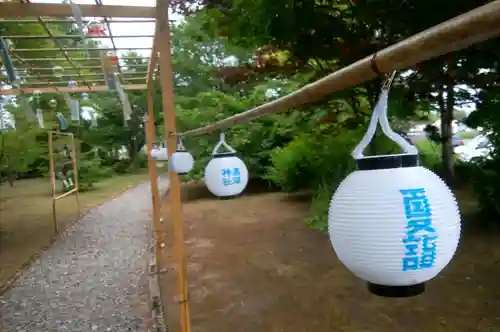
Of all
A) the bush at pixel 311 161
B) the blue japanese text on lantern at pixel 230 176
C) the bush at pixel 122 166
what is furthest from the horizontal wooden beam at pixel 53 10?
the bush at pixel 122 166

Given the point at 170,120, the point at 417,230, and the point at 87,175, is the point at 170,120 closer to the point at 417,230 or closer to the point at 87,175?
the point at 417,230

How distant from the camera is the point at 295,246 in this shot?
5.25 metres

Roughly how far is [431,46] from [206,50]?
1406cm

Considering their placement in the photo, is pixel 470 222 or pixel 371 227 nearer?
pixel 371 227

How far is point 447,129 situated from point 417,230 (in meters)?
5.49

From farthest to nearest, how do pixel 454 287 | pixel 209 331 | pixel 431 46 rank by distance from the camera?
pixel 454 287
pixel 209 331
pixel 431 46

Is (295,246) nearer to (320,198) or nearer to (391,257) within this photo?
(320,198)

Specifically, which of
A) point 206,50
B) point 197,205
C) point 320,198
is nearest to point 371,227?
point 320,198

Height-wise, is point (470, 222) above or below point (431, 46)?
below

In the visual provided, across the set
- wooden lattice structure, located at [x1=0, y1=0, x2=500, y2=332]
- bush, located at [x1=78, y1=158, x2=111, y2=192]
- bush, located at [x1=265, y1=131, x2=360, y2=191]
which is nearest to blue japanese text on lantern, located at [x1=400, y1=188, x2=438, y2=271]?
wooden lattice structure, located at [x1=0, y1=0, x2=500, y2=332]

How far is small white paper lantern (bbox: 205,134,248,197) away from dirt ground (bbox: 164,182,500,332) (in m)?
0.87

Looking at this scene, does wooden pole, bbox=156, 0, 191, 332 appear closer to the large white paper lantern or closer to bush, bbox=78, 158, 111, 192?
the large white paper lantern

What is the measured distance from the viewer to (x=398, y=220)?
93cm

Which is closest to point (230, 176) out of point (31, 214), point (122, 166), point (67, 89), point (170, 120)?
point (170, 120)
